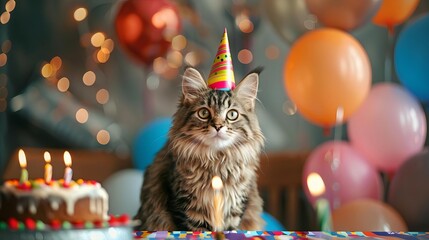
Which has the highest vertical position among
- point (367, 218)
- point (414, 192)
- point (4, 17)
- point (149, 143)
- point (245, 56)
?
point (4, 17)

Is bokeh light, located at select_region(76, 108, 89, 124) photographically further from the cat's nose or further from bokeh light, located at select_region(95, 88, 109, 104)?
the cat's nose

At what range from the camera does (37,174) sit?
322 cm

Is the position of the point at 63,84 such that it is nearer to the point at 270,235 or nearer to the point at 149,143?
the point at 149,143

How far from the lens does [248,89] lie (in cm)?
174

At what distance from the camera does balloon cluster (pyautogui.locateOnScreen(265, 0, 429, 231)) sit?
2.59 m

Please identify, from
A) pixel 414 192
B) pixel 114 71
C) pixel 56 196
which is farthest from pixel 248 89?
pixel 114 71

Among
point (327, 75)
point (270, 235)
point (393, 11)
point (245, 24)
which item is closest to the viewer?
point (270, 235)

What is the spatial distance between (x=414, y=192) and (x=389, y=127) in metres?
Answer: 0.34

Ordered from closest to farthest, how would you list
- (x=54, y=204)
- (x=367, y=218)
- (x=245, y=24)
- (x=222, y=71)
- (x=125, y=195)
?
(x=54, y=204) → (x=222, y=71) → (x=367, y=218) → (x=125, y=195) → (x=245, y=24)

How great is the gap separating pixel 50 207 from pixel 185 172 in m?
0.62

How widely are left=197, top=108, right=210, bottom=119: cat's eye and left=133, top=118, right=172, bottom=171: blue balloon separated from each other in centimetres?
117

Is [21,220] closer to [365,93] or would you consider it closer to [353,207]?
[353,207]

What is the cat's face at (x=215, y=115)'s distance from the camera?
166 centimetres

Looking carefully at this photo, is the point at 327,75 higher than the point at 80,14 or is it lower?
lower
